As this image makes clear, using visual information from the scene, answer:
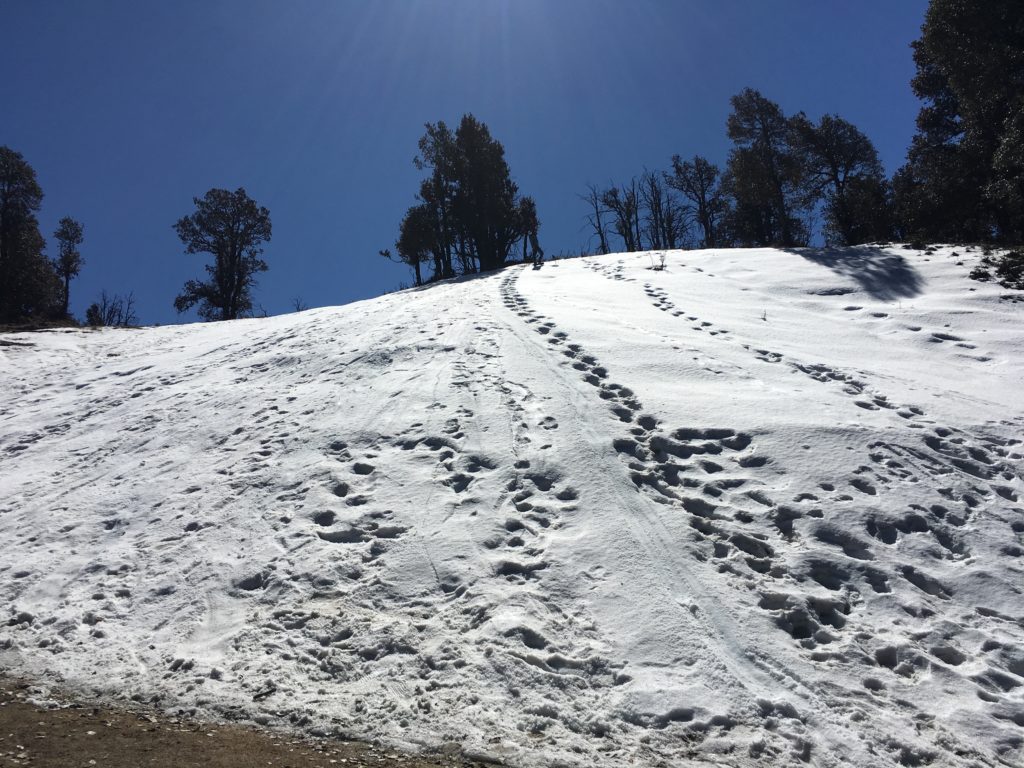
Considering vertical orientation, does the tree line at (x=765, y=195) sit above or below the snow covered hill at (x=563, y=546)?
above

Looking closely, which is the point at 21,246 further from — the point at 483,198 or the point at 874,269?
the point at 874,269

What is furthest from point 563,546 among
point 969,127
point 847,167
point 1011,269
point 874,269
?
point 847,167

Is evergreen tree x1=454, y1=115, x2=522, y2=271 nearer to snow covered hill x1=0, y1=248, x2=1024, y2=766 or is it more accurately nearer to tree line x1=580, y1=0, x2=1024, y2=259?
tree line x1=580, y1=0, x2=1024, y2=259

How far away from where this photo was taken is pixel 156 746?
11.2 feet

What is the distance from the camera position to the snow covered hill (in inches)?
142

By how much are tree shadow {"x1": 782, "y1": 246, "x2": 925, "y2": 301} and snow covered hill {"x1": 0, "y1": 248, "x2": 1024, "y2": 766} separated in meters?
3.01

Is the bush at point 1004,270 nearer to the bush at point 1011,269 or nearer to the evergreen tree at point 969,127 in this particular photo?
the bush at point 1011,269

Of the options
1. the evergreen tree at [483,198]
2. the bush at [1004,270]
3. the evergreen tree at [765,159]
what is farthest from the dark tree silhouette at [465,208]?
the bush at [1004,270]

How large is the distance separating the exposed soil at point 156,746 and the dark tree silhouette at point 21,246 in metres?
27.0

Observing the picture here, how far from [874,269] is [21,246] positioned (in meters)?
30.9

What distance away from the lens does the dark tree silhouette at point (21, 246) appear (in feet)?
81.1

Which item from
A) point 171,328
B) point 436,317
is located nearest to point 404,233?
point 171,328

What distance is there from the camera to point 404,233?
3062 centimetres

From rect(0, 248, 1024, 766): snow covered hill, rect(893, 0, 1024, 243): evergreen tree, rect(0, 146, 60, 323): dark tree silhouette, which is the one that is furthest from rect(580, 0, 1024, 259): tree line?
rect(0, 146, 60, 323): dark tree silhouette
